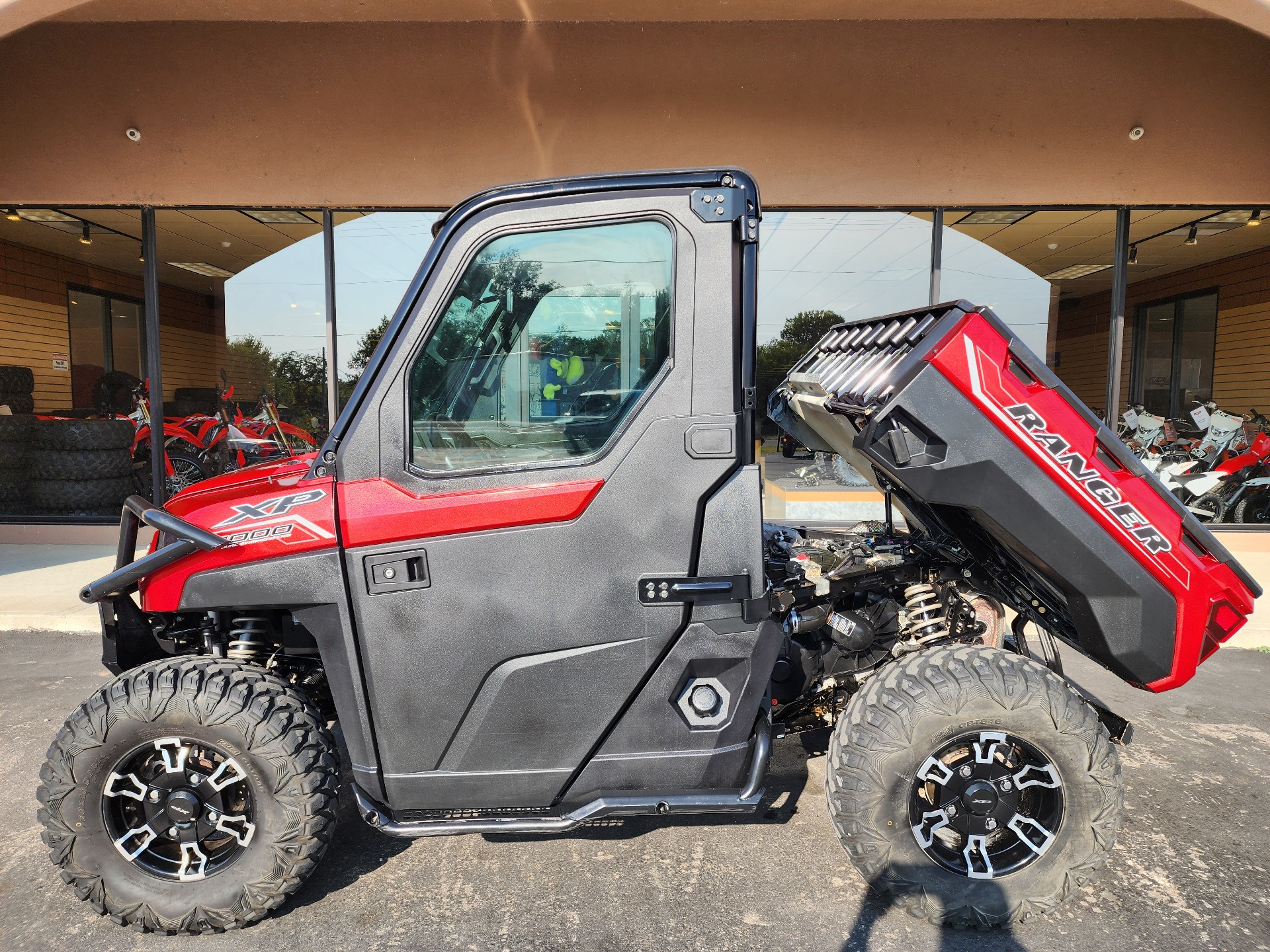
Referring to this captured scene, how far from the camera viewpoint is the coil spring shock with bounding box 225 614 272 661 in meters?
2.49

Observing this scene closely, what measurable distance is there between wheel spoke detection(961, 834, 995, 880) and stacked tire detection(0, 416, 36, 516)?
974cm

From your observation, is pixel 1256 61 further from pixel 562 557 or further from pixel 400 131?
pixel 562 557

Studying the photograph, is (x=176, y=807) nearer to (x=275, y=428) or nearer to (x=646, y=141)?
(x=646, y=141)

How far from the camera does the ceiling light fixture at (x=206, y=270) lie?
7887 mm

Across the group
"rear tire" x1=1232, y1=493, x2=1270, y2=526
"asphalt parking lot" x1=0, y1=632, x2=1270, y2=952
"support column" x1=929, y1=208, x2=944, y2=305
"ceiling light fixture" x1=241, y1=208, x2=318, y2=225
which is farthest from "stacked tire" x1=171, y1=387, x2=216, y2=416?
"rear tire" x1=1232, y1=493, x2=1270, y2=526

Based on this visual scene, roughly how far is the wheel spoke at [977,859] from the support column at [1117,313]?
274 inches

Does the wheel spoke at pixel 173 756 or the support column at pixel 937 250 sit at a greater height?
the support column at pixel 937 250

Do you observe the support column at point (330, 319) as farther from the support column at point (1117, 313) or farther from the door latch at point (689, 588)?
the support column at point (1117, 313)

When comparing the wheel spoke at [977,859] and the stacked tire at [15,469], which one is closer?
the wheel spoke at [977,859]

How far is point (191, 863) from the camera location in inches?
90.4

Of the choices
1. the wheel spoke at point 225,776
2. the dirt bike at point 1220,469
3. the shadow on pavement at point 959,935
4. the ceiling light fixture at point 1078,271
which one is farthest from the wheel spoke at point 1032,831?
the dirt bike at point 1220,469

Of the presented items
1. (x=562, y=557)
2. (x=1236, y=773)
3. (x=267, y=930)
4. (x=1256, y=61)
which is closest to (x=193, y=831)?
(x=267, y=930)

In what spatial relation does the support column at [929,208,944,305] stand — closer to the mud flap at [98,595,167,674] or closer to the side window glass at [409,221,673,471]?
the side window glass at [409,221,673,471]

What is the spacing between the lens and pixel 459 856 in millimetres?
2713
